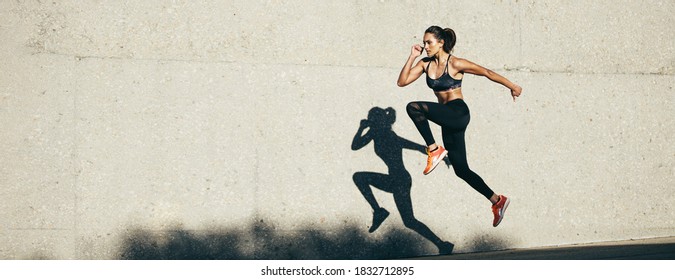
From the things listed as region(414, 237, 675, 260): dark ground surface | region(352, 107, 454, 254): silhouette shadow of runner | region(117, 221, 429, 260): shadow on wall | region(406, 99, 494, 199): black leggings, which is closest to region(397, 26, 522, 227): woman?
region(406, 99, 494, 199): black leggings

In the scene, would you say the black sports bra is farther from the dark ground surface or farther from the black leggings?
the dark ground surface

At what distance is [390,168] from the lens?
323 inches

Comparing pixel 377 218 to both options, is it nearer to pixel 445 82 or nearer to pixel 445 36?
pixel 445 82

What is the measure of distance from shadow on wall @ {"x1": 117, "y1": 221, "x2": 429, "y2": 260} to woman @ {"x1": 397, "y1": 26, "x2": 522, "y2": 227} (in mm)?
1157

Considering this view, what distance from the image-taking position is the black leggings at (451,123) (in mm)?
6887

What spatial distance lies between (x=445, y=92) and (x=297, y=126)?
150cm

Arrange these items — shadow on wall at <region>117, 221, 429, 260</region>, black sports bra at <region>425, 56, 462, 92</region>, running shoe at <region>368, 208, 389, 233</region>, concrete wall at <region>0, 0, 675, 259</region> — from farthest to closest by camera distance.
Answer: running shoe at <region>368, 208, 389, 233</region> < shadow on wall at <region>117, 221, 429, 260</region> < concrete wall at <region>0, 0, 675, 259</region> < black sports bra at <region>425, 56, 462, 92</region>

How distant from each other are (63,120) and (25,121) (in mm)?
302

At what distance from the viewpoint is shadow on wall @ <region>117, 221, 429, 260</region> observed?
748 centimetres

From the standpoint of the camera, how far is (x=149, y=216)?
751 centimetres

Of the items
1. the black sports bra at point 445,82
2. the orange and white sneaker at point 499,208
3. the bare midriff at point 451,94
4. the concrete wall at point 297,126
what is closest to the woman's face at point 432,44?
the black sports bra at point 445,82

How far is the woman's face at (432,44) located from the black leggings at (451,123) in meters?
0.44

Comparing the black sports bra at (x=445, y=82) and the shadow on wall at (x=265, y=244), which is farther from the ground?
the black sports bra at (x=445, y=82)

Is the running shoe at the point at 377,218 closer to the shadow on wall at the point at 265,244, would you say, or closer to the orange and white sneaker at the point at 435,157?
the shadow on wall at the point at 265,244
